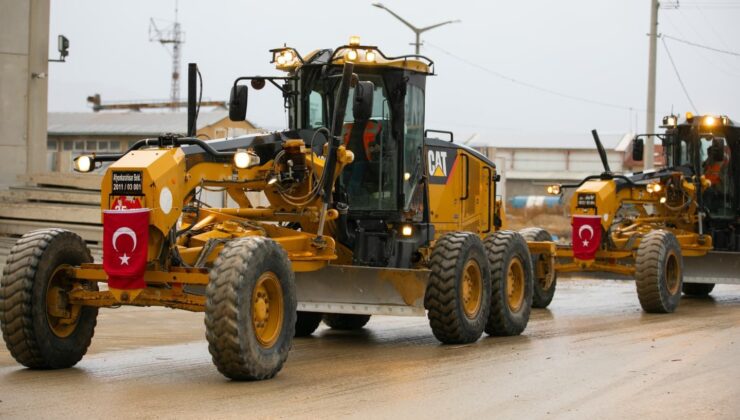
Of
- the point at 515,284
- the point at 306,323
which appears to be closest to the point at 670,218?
the point at 515,284

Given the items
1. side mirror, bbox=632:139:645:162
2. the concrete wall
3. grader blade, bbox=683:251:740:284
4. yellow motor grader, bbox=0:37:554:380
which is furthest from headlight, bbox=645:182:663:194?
the concrete wall

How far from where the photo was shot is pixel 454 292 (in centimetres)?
1309

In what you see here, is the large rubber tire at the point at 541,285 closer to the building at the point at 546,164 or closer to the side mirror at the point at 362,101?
the side mirror at the point at 362,101

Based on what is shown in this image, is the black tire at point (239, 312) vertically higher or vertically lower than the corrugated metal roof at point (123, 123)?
lower

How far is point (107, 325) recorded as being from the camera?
14750 mm

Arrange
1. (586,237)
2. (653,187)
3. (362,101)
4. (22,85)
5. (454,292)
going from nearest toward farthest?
1. (362,101)
2. (454,292)
3. (586,237)
4. (653,187)
5. (22,85)

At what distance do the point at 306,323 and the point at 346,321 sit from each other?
111cm

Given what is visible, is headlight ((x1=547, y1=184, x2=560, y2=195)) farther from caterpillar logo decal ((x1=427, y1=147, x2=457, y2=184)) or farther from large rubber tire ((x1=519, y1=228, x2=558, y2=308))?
caterpillar logo decal ((x1=427, y1=147, x2=457, y2=184))

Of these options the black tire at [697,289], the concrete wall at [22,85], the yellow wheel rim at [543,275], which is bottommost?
the black tire at [697,289]

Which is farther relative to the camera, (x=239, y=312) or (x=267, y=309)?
(x=267, y=309)

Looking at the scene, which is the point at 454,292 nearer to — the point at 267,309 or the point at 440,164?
the point at 440,164

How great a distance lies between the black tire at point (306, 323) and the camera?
46.9 ft

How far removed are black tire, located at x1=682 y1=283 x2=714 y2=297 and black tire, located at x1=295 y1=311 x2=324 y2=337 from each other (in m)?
9.62

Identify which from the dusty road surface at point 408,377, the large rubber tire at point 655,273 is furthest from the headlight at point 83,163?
the large rubber tire at point 655,273
